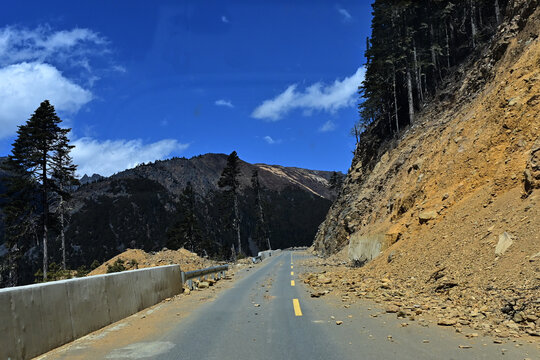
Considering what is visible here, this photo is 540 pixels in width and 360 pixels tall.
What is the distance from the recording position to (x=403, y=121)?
38.0 metres

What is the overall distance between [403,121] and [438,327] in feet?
115

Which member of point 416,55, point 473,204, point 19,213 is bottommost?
point 473,204

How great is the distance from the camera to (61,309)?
21.3 feet

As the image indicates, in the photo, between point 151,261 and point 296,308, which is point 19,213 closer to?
point 151,261

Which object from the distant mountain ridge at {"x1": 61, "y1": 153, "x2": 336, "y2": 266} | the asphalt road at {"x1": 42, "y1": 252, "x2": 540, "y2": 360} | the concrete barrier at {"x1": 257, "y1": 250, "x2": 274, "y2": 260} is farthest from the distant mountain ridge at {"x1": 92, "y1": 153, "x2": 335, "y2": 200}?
the asphalt road at {"x1": 42, "y1": 252, "x2": 540, "y2": 360}

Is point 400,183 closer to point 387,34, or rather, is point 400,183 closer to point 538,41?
point 538,41

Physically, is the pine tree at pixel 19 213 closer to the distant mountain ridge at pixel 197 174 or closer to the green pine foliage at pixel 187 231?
the green pine foliage at pixel 187 231

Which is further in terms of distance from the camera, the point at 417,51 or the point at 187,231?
the point at 187,231

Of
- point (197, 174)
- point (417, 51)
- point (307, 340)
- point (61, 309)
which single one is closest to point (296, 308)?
point (307, 340)

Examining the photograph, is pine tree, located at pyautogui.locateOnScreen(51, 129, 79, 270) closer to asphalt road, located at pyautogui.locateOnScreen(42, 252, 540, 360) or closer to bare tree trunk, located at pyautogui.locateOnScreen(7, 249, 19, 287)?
bare tree trunk, located at pyautogui.locateOnScreen(7, 249, 19, 287)

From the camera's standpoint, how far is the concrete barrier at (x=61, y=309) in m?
5.28

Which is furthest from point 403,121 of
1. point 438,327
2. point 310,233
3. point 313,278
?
point 310,233

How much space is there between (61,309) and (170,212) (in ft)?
299

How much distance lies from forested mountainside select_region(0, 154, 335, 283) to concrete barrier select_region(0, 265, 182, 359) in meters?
44.2
